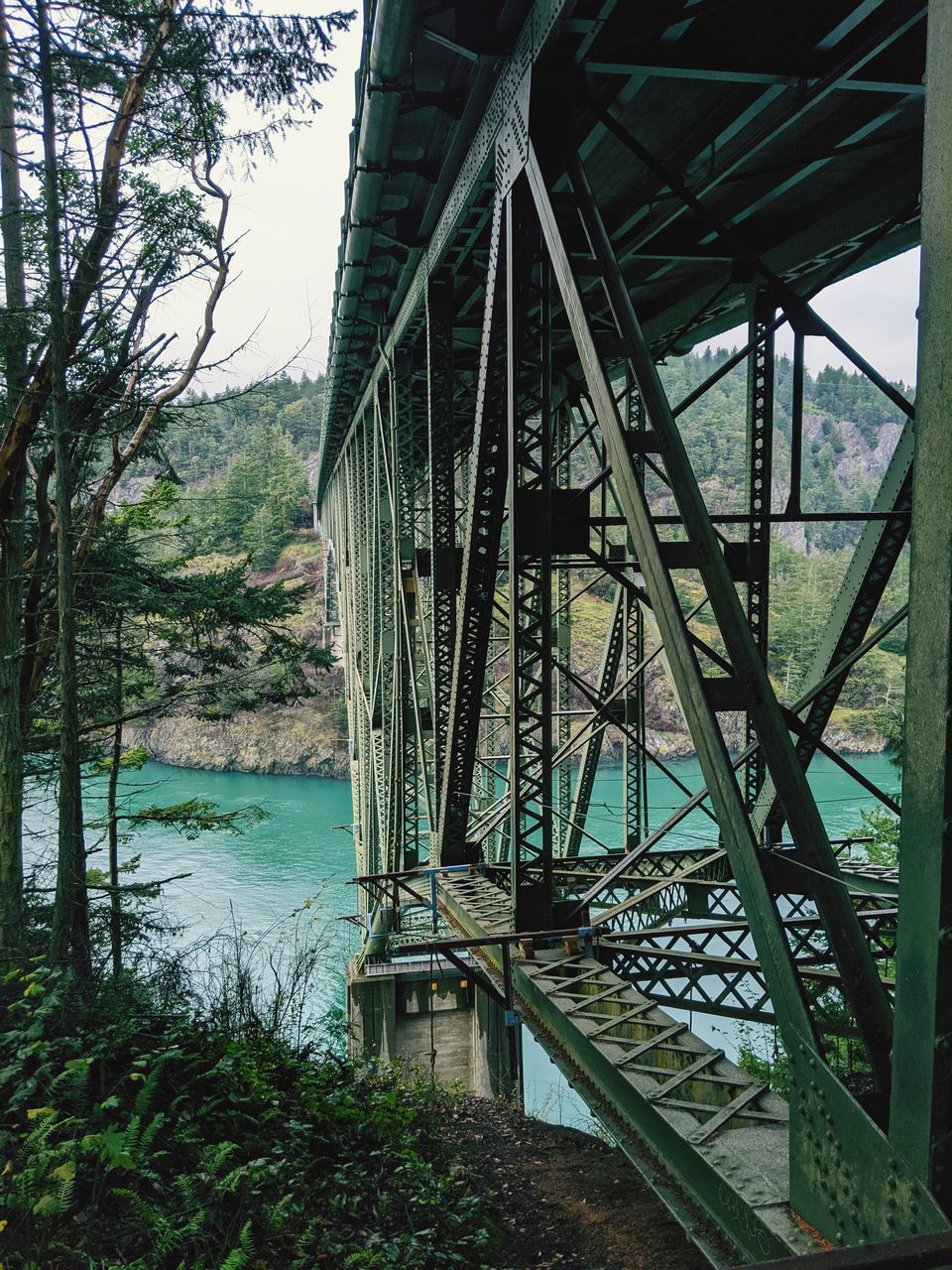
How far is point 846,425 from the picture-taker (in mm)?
159000

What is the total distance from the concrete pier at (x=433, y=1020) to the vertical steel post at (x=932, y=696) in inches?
516

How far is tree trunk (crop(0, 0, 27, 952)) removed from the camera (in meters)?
7.04

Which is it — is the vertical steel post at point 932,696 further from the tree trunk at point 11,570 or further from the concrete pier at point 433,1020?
the concrete pier at point 433,1020

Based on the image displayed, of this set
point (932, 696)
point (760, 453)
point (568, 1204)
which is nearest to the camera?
point (932, 696)

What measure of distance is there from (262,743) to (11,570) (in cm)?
4849

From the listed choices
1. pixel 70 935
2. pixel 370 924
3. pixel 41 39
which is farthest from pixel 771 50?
pixel 370 924

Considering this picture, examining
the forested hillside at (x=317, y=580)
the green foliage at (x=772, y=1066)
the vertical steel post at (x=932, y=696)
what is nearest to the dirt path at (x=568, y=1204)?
the vertical steel post at (x=932, y=696)

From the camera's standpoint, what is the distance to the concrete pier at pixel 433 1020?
1456cm

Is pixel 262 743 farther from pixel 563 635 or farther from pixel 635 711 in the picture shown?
pixel 635 711

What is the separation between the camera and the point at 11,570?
7.51 m

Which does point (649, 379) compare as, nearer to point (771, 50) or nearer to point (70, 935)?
point (771, 50)

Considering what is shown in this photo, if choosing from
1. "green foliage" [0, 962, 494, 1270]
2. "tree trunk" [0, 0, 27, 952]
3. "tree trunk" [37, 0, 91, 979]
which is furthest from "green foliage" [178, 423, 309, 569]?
"green foliage" [0, 962, 494, 1270]

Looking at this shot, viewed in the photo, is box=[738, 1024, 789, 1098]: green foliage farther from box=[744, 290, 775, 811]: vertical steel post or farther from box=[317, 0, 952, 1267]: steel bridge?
box=[744, 290, 775, 811]: vertical steel post

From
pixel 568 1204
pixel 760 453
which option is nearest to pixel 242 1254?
pixel 568 1204
